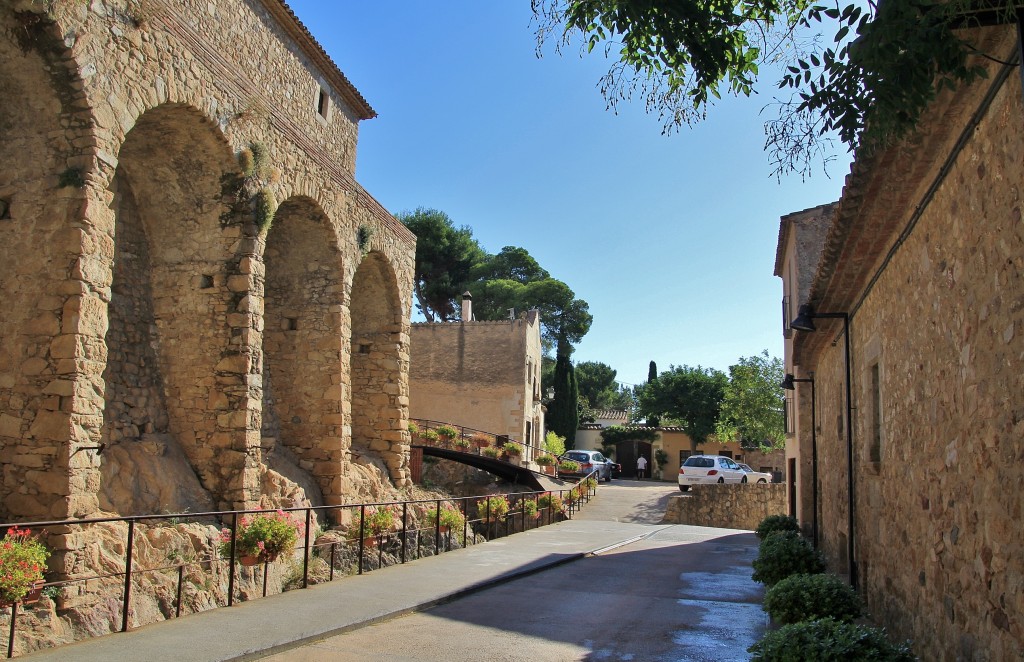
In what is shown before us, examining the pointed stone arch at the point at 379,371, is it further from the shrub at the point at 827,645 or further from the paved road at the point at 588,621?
the shrub at the point at 827,645

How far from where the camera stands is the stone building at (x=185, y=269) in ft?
27.7

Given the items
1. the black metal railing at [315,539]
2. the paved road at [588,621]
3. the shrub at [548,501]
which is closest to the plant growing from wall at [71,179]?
the black metal railing at [315,539]

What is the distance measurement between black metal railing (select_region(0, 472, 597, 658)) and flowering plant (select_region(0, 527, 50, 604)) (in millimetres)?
134

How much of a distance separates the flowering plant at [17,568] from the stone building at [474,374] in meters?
26.6

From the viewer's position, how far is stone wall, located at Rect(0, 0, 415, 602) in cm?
843

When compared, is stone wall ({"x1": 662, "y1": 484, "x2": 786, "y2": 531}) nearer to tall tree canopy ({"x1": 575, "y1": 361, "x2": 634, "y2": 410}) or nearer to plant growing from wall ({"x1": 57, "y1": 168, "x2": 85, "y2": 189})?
plant growing from wall ({"x1": 57, "y1": 168, "x2": 85, "y2": 189})

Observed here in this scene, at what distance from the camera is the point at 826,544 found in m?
12.9

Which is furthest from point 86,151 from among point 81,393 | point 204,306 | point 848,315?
point 848,315

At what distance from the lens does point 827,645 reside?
14.7ft

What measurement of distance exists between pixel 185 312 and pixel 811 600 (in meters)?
9.62

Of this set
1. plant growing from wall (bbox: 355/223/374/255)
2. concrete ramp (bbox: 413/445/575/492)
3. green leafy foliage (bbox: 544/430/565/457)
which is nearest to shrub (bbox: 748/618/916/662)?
plant growing from wall (bbox: 355/223/374/255)

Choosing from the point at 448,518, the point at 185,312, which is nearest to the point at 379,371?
the point at 448,518

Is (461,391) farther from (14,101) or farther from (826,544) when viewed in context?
(14,101)

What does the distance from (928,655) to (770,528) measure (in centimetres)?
979
